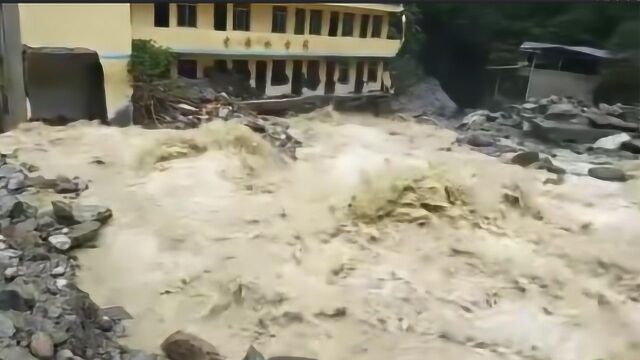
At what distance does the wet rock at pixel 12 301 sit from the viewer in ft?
4.02

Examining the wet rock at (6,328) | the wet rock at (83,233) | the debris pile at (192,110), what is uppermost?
the debris pile at (192,110)

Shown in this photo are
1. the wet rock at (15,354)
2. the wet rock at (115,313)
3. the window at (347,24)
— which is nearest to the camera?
the wet rock at (15,354)

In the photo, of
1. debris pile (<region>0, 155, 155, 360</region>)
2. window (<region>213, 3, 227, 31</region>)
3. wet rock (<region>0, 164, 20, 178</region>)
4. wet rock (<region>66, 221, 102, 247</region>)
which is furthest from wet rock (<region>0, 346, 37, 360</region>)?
window (<region>213, 3, 227, 31</region>)

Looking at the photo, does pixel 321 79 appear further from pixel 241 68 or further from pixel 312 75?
pixel 241 68

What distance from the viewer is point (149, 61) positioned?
1347mm

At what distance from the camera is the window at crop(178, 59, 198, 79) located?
1372 millimetres

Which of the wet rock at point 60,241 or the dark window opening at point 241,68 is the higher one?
the dark window opening at point 241,68

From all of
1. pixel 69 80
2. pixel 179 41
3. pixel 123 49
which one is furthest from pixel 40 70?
pixel 179 41

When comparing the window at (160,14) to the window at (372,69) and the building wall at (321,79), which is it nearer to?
the building wall at (321,79)

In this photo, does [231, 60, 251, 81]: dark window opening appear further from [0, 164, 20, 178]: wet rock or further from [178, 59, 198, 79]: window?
[0, 164, 20, 178]: wet rock

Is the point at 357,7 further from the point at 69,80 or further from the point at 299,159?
the point at 69,80

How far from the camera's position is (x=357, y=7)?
4.45ft

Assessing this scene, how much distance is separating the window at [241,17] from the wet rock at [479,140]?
1.88 ft

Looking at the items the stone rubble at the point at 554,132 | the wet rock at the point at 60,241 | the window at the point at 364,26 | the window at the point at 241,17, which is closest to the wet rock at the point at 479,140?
the stone rubble at the point at 554,132
